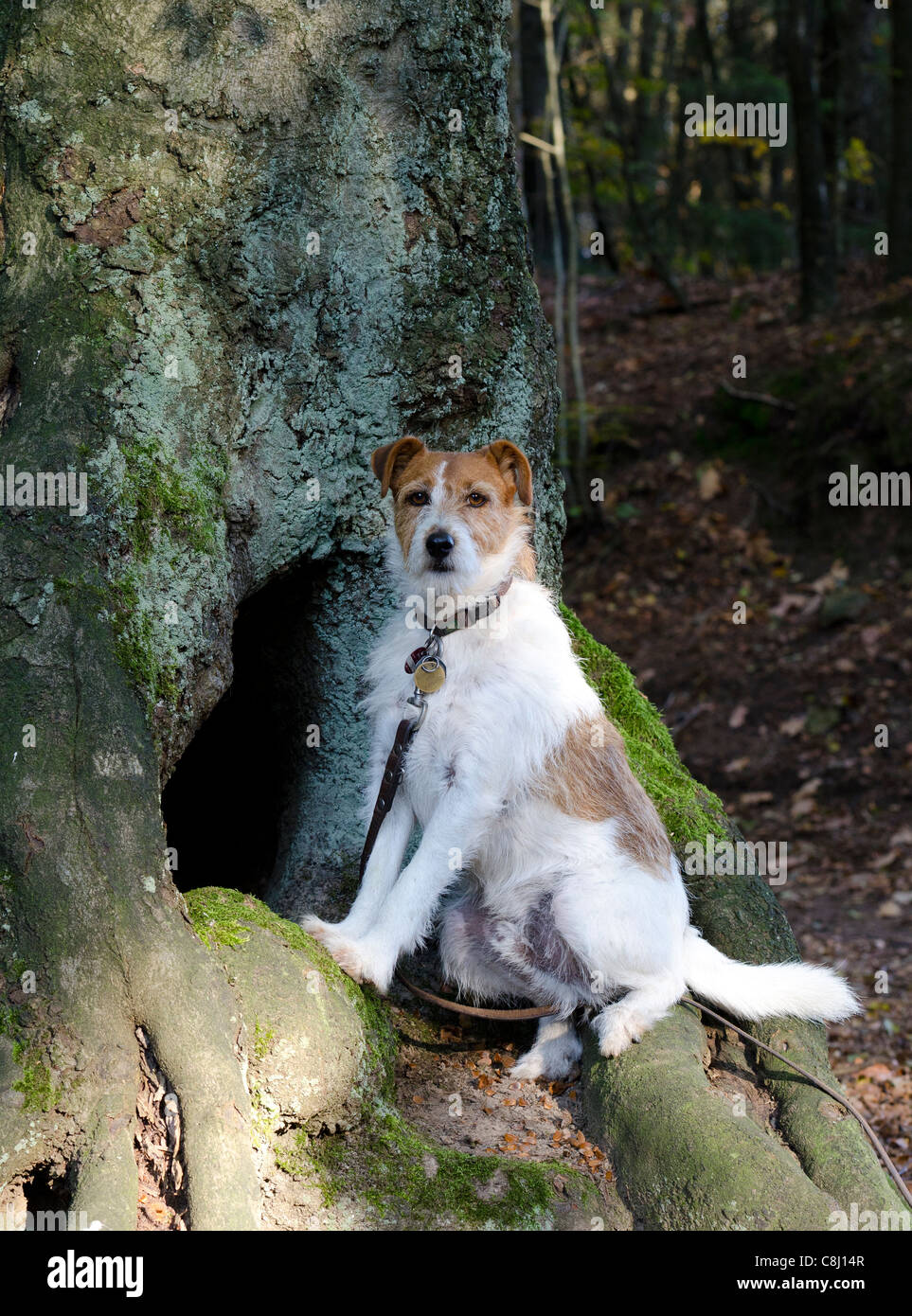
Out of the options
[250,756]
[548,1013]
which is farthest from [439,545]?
[250,756]

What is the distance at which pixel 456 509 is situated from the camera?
13.3 feet

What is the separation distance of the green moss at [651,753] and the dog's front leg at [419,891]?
142 centimetres

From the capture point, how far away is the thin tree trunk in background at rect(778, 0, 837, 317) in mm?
13719

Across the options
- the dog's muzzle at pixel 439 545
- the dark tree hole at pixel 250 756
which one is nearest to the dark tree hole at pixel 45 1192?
the dark tree hole at pixel 250 756

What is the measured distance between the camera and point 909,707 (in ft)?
31.7

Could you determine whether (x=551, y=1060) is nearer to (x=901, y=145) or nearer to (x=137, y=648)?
(x=137, y=648)

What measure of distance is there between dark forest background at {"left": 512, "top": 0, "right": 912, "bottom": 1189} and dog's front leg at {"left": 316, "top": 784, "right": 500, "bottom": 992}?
3202 mm

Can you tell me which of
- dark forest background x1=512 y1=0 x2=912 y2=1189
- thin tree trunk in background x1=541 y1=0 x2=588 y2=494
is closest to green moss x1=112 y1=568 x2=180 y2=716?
dark forest background x1=512 y1=0 x2=912 y2=1189

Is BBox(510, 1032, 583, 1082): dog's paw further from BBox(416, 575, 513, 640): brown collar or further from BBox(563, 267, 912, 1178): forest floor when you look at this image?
BBox(563, 267, 912, 1178): forest floor

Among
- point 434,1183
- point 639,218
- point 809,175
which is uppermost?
point 639,218

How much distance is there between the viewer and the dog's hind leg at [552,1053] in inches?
166

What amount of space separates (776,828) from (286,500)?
19.9 ft

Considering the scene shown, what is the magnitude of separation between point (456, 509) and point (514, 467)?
1.21ft

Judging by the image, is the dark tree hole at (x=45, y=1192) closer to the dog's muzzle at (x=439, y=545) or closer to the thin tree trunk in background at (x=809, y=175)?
the dog's muzzle at (x=439, y=545)
